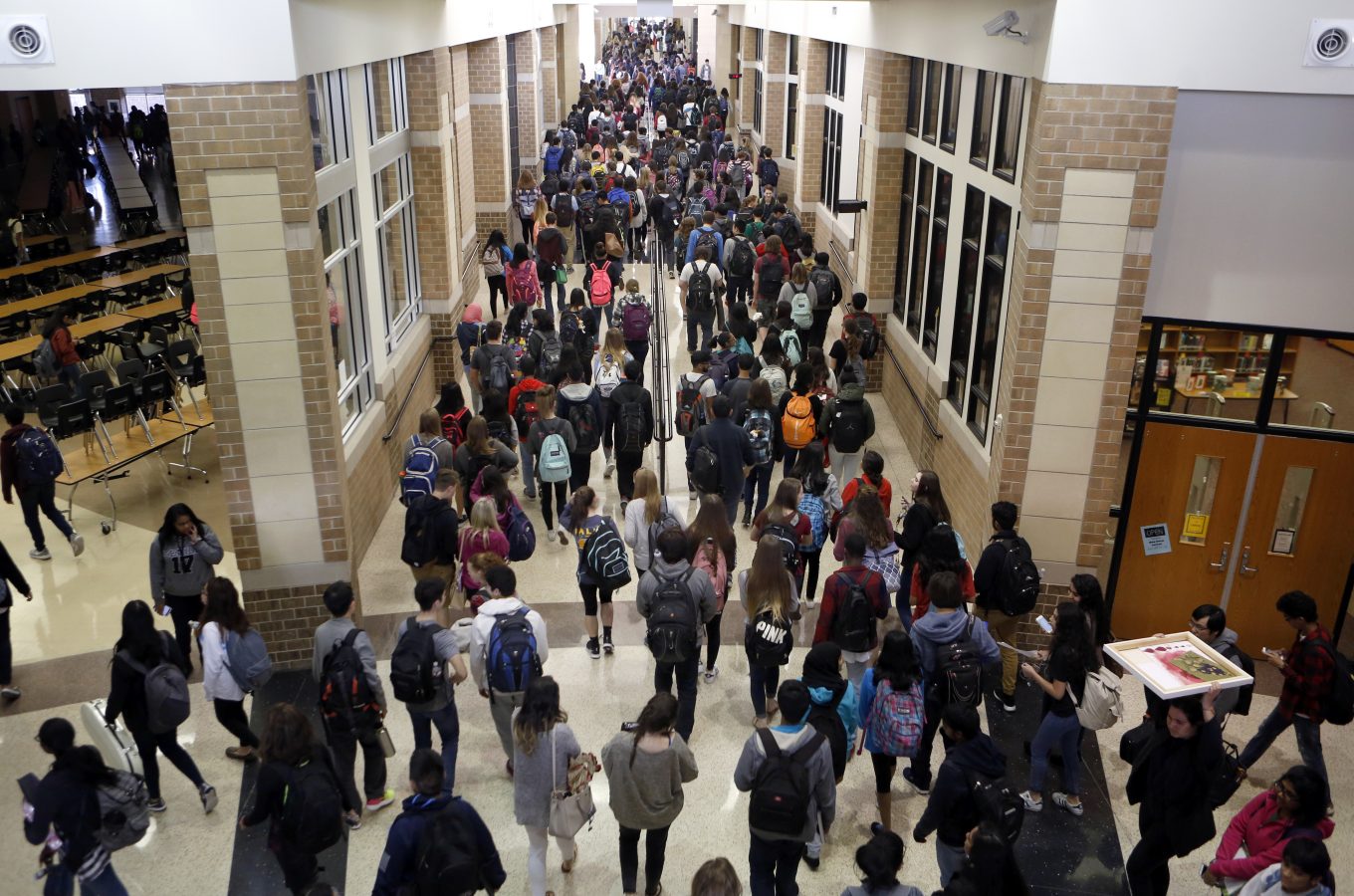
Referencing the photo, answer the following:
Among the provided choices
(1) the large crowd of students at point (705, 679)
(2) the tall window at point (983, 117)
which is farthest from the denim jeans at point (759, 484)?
(2) the tall window at point (983, 117)

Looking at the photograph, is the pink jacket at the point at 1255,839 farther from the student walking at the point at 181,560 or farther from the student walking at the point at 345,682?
the student walking at the point at 181,560

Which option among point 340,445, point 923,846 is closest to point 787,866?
point 923,846

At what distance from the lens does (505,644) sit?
5.81 metres

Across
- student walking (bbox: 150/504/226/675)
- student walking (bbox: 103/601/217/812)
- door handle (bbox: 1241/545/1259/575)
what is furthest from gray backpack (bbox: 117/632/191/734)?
door handle (bbox: 1241/545/1259/575)

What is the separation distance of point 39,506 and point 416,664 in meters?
5.97

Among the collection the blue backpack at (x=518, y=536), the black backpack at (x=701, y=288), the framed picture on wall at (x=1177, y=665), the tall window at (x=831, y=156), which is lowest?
the blue backpack at (x=518, y=536)

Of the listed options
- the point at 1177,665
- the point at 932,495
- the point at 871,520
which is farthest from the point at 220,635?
the point at 1177,665

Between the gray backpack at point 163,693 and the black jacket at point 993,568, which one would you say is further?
the black jacket at point 993,568

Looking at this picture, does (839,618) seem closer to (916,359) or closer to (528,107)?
(916,359)

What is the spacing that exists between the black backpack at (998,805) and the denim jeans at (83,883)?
420 cm

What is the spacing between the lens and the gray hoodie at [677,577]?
21.0 ft

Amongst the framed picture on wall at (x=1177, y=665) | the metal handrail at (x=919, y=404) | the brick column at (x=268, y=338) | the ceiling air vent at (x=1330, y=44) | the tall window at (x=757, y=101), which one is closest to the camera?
the framed picture on wall at (x=1177, y=665)

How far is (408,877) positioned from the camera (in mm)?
4602

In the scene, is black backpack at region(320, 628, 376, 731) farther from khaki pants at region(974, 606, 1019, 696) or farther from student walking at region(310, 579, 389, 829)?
khaki pants at region(974, 606, 1019, 696)
